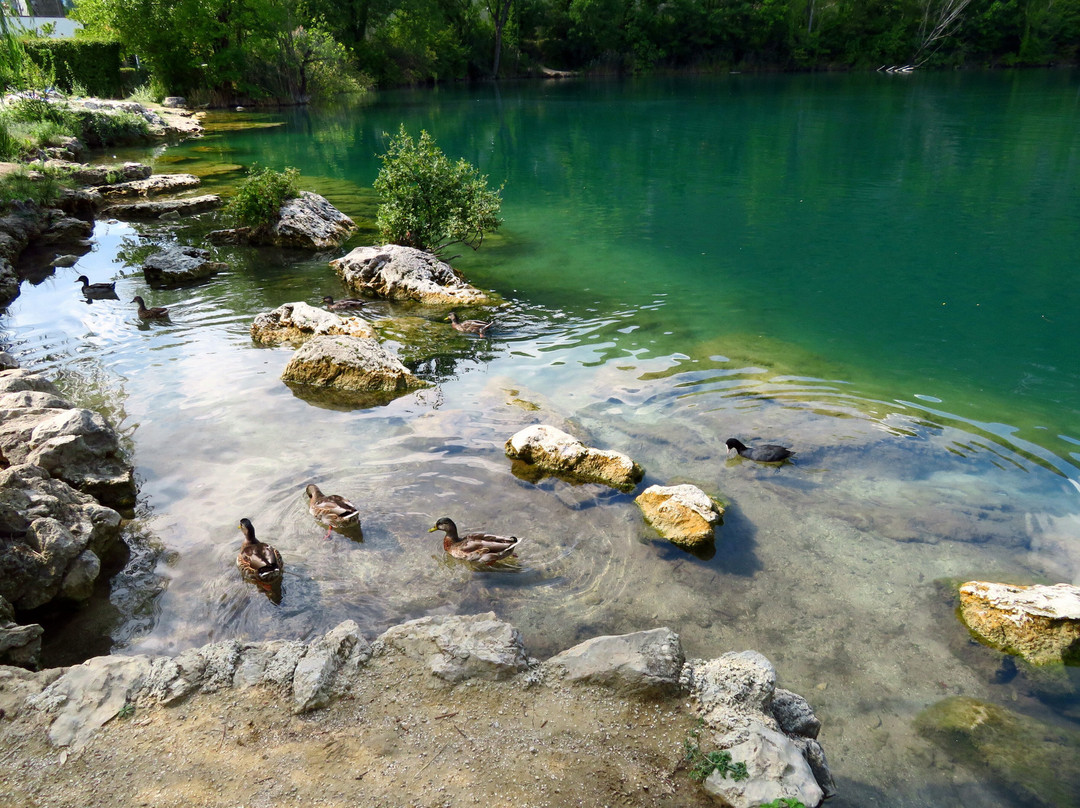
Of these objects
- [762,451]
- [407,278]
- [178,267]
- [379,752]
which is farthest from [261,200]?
[379,752]

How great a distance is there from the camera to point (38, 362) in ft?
43.0

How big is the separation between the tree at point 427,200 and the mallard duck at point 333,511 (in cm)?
1177

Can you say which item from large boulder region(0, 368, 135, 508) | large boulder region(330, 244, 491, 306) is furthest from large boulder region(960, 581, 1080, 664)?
large boulder region(330, 244, 491, 306)

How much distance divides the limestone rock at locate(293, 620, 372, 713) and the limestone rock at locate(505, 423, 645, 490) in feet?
13.5

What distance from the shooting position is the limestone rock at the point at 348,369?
1200 centimetres

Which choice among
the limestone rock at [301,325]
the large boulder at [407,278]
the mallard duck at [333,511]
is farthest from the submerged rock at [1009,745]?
the large boulder at [407,278]

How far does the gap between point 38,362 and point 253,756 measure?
11.8m

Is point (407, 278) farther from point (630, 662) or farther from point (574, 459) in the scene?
point (630, 662)

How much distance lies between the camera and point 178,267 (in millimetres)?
18000

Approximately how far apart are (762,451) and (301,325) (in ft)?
31.9

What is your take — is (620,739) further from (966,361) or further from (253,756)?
(966,361)

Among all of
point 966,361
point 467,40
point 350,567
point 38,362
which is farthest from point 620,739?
point 467,40

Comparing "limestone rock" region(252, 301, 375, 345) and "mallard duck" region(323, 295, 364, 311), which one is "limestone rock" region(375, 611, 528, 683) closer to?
"limestone rock" region(252, 301, 375, 345)

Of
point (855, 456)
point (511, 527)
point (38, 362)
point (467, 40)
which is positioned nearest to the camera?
point (511, 527)
